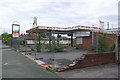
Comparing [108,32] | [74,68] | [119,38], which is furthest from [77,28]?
[74,68]

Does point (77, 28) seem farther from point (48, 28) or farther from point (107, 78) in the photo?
point (107, 78)

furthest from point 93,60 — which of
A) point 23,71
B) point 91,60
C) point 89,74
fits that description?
point 23,71

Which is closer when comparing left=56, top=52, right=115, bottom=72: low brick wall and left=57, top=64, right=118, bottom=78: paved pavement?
left=57, top=64, right=118, bottom=78: paved pavement

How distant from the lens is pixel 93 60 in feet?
27.5

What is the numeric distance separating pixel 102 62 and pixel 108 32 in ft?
34.2

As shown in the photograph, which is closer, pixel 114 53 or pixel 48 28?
pixel 114 53

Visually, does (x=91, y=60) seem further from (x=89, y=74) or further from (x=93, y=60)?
(x=89, y=74)

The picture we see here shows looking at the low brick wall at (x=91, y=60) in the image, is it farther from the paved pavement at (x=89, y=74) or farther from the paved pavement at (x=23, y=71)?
the paved pavement at (x=23, y=71)

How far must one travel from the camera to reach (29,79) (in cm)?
581

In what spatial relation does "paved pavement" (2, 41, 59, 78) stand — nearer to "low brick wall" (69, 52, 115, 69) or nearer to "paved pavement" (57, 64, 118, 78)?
"paved pavement" (57, 64, 118, 78)

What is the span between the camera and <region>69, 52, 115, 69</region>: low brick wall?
7.78m

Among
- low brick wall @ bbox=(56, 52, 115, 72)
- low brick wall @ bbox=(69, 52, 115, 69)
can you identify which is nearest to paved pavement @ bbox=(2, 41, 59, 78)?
low brick wall @ bbox=(56, 52, 115, 72)

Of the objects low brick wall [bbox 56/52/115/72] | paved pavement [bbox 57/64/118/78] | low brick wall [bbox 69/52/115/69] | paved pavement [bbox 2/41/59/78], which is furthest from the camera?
low brick wall [bbox 69/52/115/69]

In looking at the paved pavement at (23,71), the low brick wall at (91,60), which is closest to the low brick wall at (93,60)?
the low brick wall at (91,60)
